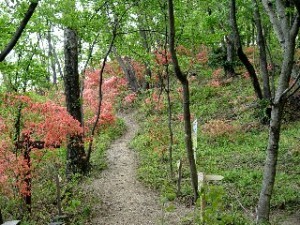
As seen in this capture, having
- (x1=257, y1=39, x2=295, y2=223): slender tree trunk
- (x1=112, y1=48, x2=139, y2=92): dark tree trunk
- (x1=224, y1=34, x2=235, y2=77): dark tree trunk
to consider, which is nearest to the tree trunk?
(x1=257, y1=39, x2=295, y2=223): slender tree trunk

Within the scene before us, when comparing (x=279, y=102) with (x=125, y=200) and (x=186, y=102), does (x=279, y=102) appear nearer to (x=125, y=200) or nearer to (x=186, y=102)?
(x=186, y=102)

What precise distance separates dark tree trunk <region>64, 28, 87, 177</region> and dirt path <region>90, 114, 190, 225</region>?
0.92 meters

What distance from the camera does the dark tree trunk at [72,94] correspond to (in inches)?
455

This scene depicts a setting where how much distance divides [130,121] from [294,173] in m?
11.2

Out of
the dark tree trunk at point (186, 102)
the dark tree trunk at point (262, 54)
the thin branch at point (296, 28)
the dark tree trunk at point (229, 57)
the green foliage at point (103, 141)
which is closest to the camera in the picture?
the thin branch at point (296, 28)

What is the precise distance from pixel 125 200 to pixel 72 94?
3.74 meters

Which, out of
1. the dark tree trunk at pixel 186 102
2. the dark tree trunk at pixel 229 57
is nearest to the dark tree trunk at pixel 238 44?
the dark tree trunk at pixel 186 102

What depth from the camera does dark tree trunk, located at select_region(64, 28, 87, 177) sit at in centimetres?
1156

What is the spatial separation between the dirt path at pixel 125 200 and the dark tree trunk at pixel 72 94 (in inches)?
36.1

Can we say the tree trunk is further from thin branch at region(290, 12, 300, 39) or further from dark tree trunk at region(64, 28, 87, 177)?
dark tree trunk at region(64, 28, 87, 177)

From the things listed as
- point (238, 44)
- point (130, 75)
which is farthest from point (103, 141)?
point (130, 75)

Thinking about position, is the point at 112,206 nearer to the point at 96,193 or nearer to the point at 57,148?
the point at 96,193

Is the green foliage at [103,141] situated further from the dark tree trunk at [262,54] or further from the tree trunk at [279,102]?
the tree trunk at [279,102]

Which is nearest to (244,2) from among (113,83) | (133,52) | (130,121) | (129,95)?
(133,52)
